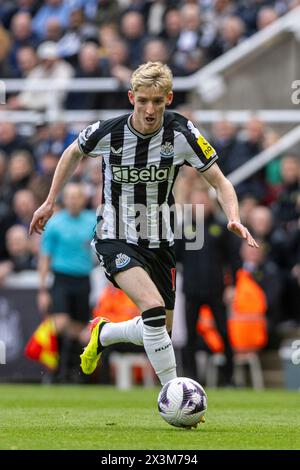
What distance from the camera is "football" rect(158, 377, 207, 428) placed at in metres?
7.69

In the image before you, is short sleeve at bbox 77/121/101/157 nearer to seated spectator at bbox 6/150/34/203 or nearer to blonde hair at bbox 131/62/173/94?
blonde hair at bbox 131/62/173/94

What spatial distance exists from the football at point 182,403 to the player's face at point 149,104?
5.67 ft

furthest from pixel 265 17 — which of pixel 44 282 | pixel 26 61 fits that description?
pixel 44 282

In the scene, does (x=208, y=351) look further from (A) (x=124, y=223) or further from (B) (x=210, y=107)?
(A) (x=124, y=223)

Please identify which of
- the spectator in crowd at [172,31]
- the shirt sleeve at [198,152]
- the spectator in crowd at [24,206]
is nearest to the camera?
the shirt sleeve at [198,152]

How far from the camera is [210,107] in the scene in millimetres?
18984

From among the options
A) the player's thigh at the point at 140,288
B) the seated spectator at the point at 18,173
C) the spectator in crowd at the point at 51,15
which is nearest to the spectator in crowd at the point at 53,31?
the spectator in crowd at the point at 51,15

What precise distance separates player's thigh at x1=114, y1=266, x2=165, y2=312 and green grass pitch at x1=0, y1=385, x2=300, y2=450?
813 millimetres

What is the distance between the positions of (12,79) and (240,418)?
1215cm

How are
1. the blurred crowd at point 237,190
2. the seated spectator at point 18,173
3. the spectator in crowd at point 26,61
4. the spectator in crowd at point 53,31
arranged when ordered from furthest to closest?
the spectator in crowd at point 53,31
the spectator in crowd at point 26,61
the seated spectator at point 18,173
the blurred crowd at point 237,190

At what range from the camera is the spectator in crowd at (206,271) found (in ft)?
46.9

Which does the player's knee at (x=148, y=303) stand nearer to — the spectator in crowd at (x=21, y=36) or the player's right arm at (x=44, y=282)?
the player's right arm at (x=44, y=282)

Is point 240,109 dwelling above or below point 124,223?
above
